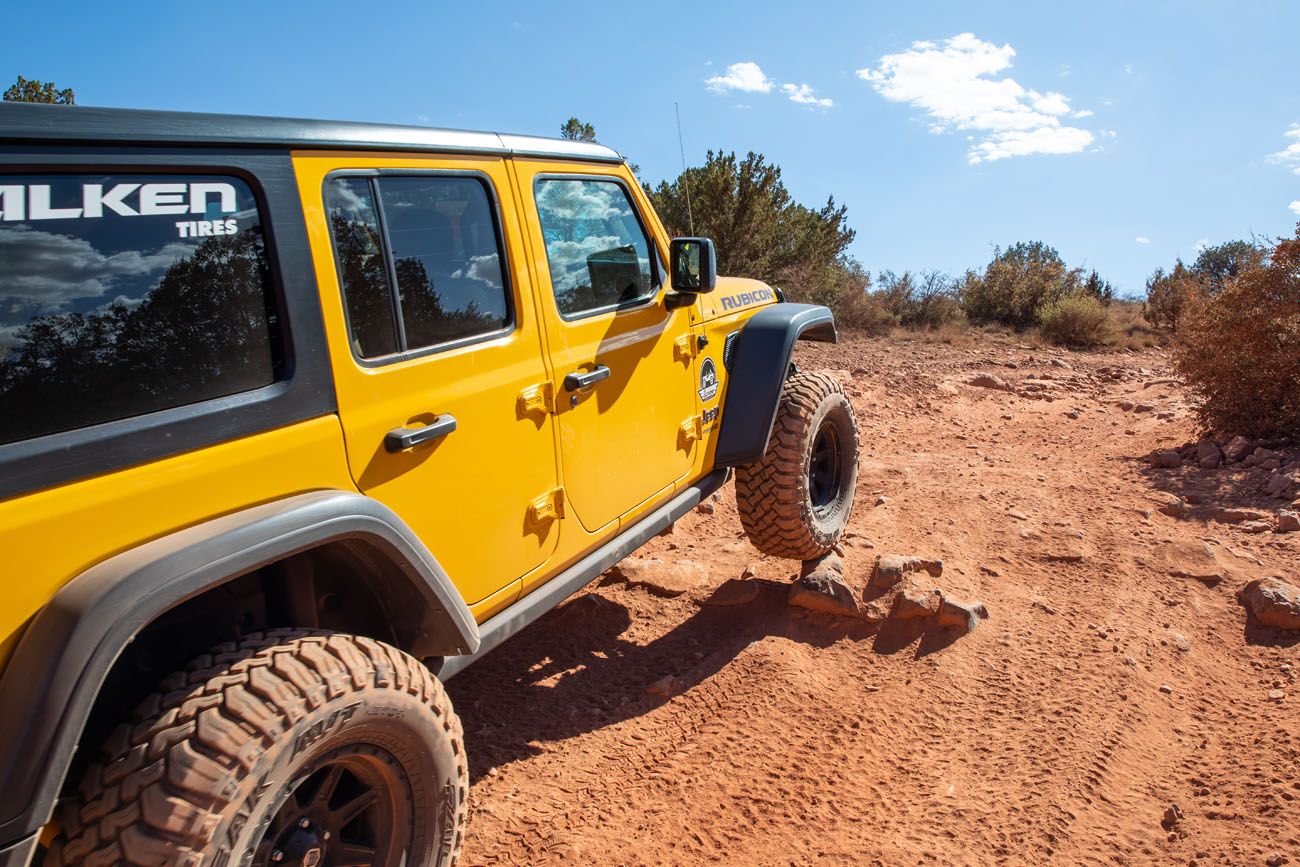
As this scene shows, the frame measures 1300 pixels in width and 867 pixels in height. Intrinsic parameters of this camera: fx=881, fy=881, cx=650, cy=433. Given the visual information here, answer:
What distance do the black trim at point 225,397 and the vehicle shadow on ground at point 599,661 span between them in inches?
63.1

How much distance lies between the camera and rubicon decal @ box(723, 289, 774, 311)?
3.86m

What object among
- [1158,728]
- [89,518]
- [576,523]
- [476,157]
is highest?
[476,157]

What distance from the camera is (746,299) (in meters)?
4.08

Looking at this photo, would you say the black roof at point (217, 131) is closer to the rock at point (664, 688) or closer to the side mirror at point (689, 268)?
the side mirror at point (689, 268)

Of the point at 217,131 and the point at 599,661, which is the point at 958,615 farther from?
the point at 217,131

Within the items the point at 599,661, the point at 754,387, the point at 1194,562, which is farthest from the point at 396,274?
the point at 1194,562

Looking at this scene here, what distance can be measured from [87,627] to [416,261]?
1.20 m

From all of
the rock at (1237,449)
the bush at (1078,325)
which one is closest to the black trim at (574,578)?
the rock at (1237,449)

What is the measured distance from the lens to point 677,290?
3.39 metres

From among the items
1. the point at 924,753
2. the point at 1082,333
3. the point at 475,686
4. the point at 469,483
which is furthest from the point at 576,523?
the point at 1082,333

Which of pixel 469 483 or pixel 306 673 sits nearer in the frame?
pixel 306 673

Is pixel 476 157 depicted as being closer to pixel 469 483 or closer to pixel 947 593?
pixel 469 483

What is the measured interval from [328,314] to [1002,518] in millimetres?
4109

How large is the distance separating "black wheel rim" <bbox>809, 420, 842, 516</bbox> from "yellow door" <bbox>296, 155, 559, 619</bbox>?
214 centimetres
